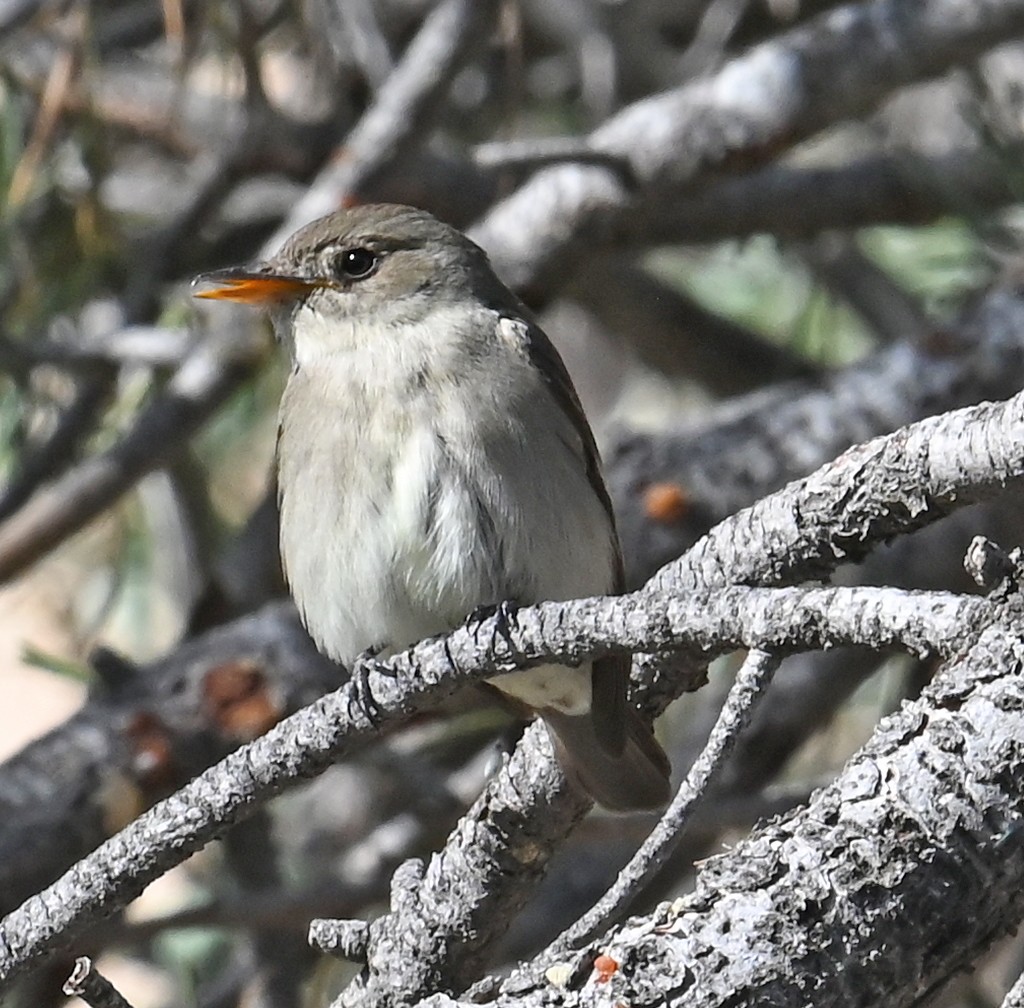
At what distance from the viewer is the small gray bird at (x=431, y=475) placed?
3.70 metres

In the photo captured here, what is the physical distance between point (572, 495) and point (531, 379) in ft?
0.90

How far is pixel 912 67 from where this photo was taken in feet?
16.1

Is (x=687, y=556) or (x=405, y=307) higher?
(x=405, y=307)

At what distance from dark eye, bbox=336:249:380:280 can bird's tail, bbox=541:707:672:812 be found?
1.20 m

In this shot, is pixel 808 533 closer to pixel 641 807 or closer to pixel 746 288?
pixel 641 807

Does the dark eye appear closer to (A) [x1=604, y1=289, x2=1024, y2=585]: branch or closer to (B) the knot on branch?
(A) [x1=604, y1=289, x2=1024, y2=585]: branch

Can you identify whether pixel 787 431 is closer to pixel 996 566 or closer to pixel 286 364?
pixel 286 364

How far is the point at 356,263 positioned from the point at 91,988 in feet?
7.55

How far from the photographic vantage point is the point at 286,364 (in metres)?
5.14

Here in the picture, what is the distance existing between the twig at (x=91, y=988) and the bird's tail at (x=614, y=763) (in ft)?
2.87

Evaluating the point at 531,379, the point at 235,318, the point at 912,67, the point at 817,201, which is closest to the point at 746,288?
the point at 817,201

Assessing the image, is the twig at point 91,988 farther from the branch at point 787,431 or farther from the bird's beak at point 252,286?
the branch at point 787,431

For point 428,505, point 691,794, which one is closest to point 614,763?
point 428,505

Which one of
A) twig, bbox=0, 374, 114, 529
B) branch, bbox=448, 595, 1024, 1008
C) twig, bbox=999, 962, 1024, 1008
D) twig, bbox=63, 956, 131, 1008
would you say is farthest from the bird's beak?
twig, bbox=999, 962, 1024, 1008
